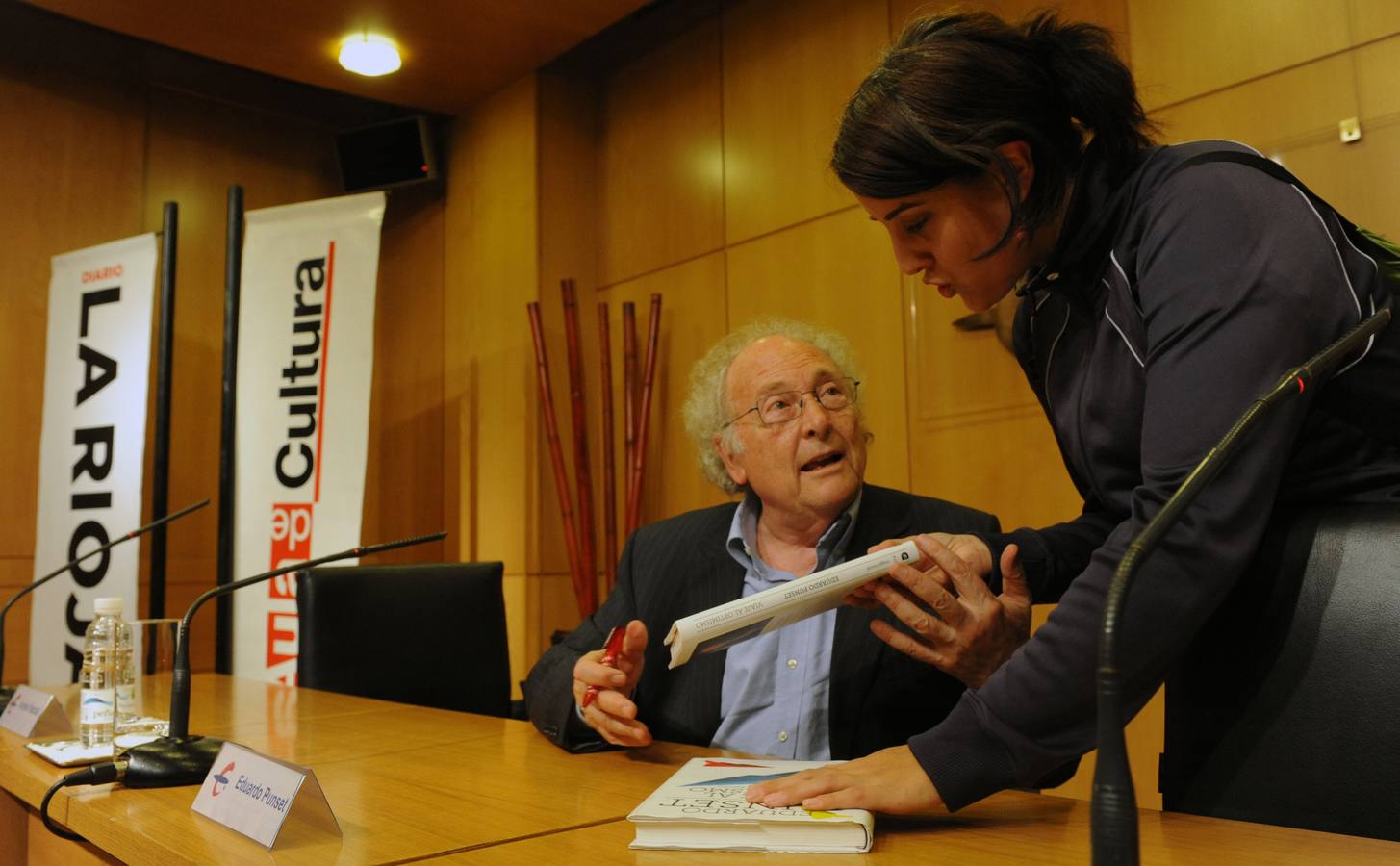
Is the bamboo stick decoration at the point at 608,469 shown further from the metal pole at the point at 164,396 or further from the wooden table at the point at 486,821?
the wooden table at the point at 486,821

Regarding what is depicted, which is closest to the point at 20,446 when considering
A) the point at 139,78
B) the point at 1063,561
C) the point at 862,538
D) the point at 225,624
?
the point at 225,624

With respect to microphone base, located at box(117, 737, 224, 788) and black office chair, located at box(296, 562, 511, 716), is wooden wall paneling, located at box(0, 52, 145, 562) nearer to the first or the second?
black office chair, located at box(296, 562, 511, 716)

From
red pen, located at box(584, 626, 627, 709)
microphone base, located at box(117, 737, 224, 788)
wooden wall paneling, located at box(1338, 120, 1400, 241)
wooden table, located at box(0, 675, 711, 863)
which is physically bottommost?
wooden table, located at box(0, 675, 711, 863)

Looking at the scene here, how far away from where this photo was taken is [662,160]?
4.47m

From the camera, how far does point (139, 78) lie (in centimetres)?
479

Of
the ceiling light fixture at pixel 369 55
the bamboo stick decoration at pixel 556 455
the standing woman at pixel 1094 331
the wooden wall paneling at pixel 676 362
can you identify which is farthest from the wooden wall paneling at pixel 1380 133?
the ceiling light fixture at pixel 369 55

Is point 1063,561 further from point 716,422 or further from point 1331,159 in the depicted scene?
point 1331,159

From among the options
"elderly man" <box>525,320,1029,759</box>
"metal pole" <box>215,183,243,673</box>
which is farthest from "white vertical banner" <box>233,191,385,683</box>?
"elderly man" <box>525,320,1029,759</box>

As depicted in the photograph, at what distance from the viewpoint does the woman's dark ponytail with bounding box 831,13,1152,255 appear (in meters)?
1.10

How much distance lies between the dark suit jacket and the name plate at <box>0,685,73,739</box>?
29.2 inches

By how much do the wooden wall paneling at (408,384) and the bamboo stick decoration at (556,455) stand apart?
0.94m

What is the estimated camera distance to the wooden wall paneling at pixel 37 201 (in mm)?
4387

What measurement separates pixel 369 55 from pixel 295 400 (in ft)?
4.74

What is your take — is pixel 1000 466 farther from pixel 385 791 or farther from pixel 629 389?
pixel 385 791
